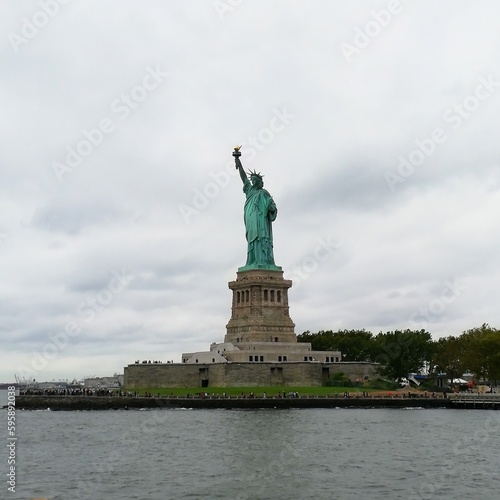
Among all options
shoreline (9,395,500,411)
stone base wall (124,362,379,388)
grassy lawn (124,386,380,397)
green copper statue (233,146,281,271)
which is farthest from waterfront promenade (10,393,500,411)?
green copper statue (233,146,281,271)

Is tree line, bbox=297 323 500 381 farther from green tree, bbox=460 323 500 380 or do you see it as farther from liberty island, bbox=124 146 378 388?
liberty island, bbox=124 146 378 388

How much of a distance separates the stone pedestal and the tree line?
41.8 ft

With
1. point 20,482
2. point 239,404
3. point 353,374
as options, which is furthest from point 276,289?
point 20,482

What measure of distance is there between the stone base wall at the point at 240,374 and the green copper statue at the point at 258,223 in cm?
1384

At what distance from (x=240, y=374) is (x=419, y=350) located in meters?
33.8

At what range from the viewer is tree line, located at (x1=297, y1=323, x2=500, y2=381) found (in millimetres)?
98562

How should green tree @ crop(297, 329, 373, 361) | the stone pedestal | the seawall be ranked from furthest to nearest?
green tree @ crop(297, 329, 373, 361) < the stone pedestal < the seawall

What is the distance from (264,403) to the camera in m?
78.9

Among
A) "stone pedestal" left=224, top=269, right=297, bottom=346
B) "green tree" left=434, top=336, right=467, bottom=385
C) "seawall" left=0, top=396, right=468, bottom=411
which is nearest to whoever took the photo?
"seawall" left=0, top=396, right=468, bottom=411

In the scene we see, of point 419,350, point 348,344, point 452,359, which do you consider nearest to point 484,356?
point 452,359

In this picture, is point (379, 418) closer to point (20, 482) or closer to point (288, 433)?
point (288, 433)

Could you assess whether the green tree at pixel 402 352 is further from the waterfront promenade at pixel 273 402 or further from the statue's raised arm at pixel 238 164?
the statue's raised arm at pixel 238 164

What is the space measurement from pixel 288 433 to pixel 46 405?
42.4m

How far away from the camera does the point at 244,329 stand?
96625 millimetres
